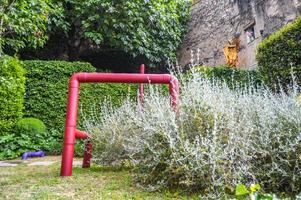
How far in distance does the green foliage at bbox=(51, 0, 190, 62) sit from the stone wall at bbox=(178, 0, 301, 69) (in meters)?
0.95

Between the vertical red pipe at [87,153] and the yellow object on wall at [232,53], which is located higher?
the yellow object on wall at [232,53]

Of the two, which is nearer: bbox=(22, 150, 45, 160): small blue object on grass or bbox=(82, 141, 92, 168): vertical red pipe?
bbox=(82, 141, 92, 168): vertical red pipe

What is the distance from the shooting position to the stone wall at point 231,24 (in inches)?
291

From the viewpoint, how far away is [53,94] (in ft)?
20.7

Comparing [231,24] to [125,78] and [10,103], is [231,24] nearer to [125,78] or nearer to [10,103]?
[10,103]

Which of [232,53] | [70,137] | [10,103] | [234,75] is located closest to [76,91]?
[70,137]

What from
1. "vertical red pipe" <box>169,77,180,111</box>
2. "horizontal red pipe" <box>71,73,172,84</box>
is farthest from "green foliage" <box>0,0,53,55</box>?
"vertical red pipe" <box>169,77,180,111</box>

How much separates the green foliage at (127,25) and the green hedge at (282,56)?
3.93 m

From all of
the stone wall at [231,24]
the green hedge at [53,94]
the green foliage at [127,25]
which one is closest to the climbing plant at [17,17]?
the green hedge at [53,94]

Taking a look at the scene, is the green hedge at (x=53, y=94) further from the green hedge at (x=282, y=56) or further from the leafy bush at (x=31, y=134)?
the green hedge at (x=282, y=56)

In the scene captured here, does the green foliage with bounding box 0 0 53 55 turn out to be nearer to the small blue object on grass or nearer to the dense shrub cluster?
the dense shrub cluster

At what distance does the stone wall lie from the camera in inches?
291

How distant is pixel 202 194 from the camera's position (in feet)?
6.44

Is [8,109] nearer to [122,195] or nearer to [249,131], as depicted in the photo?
[122,195]
